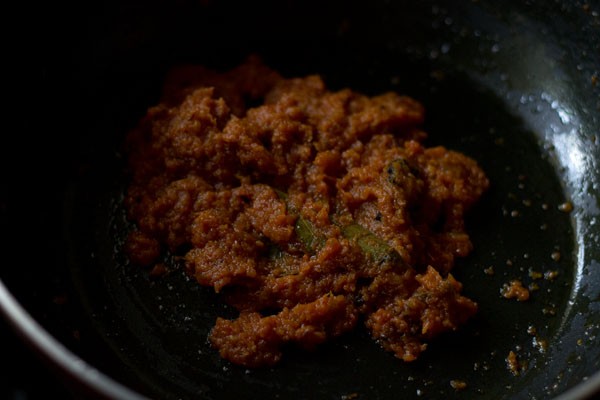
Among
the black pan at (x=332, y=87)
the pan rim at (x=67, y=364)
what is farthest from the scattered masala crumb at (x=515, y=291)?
the pan rim at (x=67, y=364)

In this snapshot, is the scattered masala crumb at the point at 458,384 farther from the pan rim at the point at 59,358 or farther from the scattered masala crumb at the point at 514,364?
the pan rim at the point at 59,358

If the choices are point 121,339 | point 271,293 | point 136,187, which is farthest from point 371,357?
point 136,187

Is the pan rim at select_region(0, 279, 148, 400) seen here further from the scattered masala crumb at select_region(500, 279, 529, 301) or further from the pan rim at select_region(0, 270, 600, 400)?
the scattered masala crumb at select_region(500, 279, 529, 301)

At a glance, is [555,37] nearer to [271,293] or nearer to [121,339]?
[271,293]

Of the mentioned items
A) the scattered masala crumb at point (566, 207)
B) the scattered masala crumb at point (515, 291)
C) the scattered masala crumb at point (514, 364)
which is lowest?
the scattered masala crumb at point (514, 364)

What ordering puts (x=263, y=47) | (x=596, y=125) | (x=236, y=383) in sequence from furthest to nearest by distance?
(x=263, y=47) → (x=596, y=125) → (x=236, y=383)
